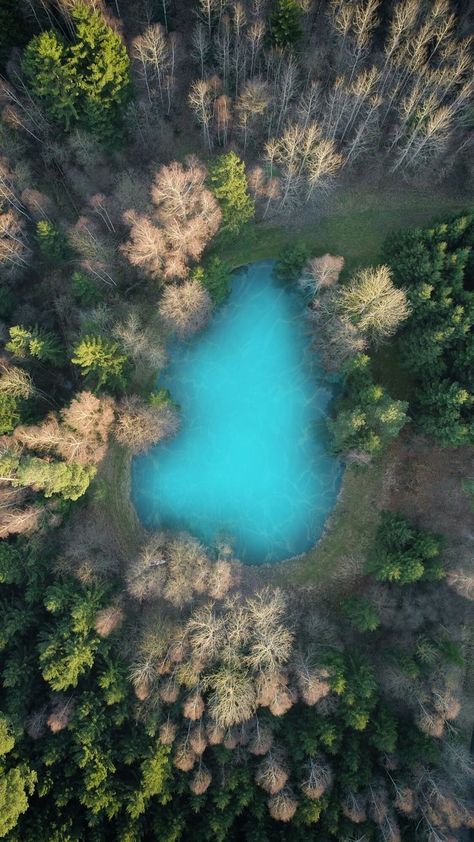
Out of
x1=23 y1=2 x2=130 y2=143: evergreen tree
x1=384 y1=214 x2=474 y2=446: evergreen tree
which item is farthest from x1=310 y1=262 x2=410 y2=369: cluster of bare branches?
x1=23 y1=2 x2=130 y2=143: evergreen tree

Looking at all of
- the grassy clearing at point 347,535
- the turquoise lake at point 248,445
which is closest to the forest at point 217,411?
the grassy clearing at point 347,535

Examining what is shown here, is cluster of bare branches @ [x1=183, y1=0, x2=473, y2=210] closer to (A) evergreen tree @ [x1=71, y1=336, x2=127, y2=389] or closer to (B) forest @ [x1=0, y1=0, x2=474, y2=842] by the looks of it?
(B) forest @ [x1=0, y1=0, x2=474, y2=842]

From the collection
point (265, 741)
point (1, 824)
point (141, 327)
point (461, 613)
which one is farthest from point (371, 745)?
point (141, 327)

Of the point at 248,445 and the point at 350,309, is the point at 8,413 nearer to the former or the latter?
the point at 248,445

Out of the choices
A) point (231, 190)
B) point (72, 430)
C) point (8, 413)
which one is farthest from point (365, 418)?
point (8, 413)

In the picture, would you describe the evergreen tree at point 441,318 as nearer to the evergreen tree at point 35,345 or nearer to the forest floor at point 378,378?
the forest floor at point 378,378
